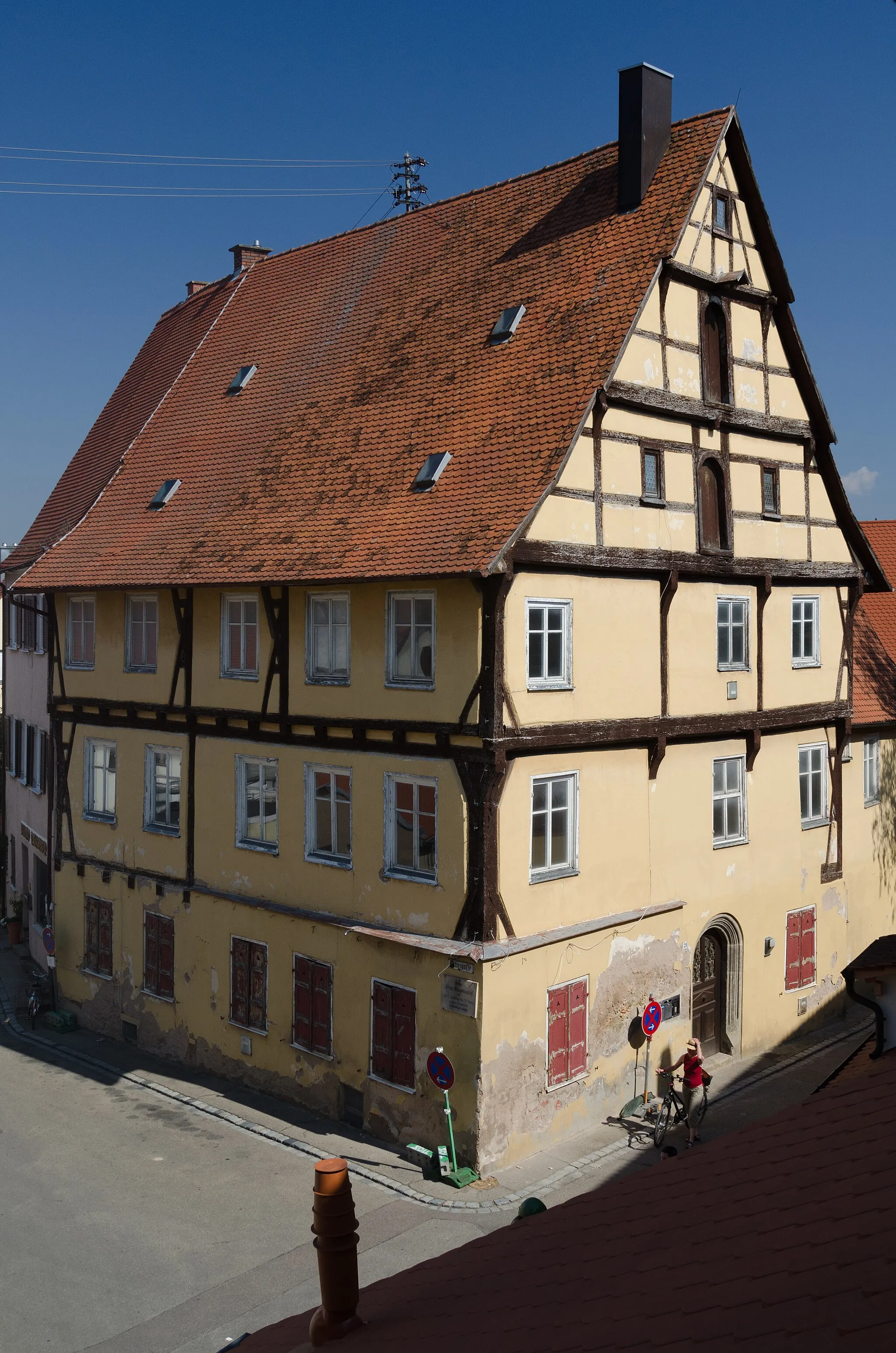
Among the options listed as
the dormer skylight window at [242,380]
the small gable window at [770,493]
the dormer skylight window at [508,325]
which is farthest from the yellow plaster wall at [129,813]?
the small gable window at [770,493]

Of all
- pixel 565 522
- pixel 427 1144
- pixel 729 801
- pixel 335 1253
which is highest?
pixel 565 522

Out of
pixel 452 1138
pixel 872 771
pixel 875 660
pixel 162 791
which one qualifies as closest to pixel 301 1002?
pixel 452 1138

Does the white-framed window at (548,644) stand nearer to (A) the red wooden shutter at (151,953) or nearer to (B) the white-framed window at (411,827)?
(B) the white-framed window at (411,827)

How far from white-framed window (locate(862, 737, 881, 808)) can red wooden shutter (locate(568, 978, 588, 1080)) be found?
31.2ft

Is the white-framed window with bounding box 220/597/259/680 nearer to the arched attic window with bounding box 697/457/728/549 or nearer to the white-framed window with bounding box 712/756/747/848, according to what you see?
the arched attic window with bounding box 697/457/728/549

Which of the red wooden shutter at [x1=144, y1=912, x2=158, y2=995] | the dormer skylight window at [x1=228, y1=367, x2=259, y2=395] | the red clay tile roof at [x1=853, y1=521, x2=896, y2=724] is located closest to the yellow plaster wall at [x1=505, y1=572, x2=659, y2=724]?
the red clay tile roof at [x1=853, y1=521, x2=896, y2=724]

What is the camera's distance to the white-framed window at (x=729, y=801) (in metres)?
19.1

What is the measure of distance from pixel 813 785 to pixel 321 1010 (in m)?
9.72

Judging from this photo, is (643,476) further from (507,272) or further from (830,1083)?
(830,1083)

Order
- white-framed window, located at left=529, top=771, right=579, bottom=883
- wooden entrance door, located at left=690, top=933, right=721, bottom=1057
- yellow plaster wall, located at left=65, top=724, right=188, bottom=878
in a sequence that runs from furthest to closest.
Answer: yellow plaster wall, located at left=65, top=724, right=188, bottom=878
wooden entrance door, located at left=690, top=933, right=721, bottom=1057
white-framed window, located at left=529, top=771, right=579, bottom=883

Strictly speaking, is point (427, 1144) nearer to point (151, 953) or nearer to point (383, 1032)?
point (383, 1032)

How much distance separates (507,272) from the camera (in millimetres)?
18938

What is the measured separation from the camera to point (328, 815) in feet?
57.5

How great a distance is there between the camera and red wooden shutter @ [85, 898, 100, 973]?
2216 centimetres
